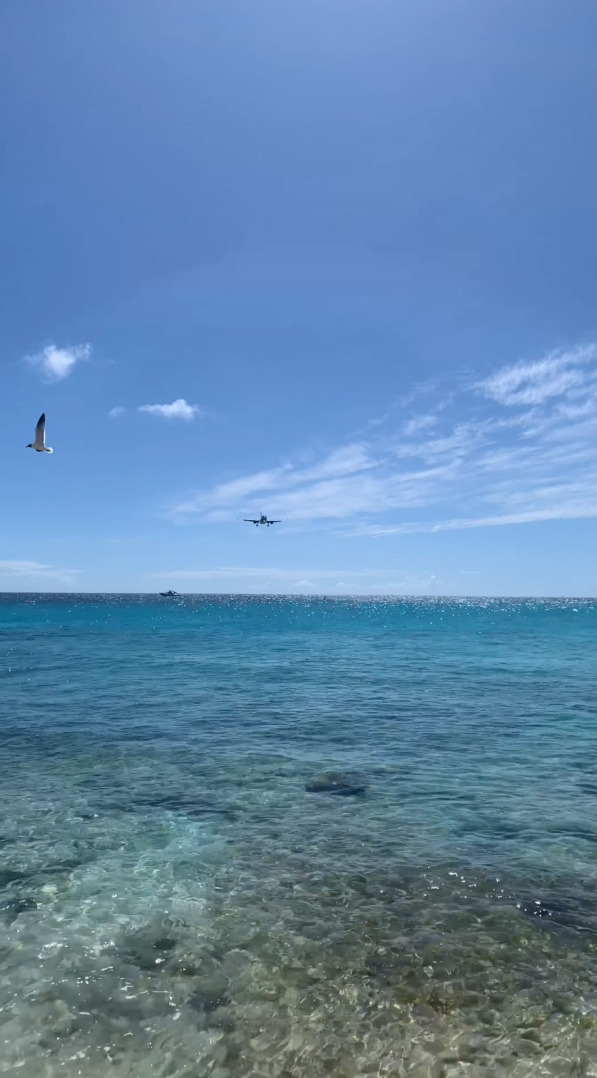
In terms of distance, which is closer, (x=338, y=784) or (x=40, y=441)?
(x=338, y=784)

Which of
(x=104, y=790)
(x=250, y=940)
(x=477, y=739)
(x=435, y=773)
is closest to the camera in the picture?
(x=250, y=940)

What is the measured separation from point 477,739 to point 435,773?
6.16m

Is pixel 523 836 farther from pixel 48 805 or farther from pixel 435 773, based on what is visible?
pixel 48 805

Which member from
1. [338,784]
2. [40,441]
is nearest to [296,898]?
[338,784]

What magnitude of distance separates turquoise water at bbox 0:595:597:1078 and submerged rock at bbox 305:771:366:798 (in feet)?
1.06

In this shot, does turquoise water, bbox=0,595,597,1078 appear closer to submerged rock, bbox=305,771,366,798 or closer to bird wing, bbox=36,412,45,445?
submerged rock, bbox=305,771,366,798

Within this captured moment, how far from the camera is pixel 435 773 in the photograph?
2250 centimetres

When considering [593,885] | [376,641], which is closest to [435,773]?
[593,885]

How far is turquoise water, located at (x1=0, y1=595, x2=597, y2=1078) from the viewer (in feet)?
30.5

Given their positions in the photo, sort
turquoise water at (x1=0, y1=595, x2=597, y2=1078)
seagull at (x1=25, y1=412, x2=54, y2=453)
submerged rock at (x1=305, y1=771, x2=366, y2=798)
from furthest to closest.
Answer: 1. seagull at (x1=25, y1=412, x2=54, y2=453)
2. submerged rock at (x1=305, y1=771, x2=366, y2=798)
3. turquoise water at (x1=0, y1=595, x2=597, y2=1078)

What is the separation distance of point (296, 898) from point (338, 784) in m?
7.95

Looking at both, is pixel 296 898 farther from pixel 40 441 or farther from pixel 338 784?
pixel 40 441

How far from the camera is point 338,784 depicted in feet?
69.8

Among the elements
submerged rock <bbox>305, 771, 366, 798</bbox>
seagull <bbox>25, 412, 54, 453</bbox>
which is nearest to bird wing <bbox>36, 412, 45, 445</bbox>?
seagull <bbox>25, 412, 54, 453</bbox>
